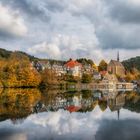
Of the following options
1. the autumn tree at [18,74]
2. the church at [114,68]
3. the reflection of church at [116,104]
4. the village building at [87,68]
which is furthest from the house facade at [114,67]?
the reflection of church at [116,104]

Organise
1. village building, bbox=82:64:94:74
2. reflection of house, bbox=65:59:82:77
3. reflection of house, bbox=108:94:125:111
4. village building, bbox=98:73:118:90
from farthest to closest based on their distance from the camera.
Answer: village building, bbox=82:64:94:74
reflection of house, bbox=65:59:82:77
village building, bbox=98:73:118:90
reflection of house, bbox=108:94:125:111

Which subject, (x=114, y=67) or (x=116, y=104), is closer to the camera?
(x=116, y=104)

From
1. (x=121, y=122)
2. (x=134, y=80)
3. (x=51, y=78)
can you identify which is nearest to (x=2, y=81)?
(x=51, y=78)

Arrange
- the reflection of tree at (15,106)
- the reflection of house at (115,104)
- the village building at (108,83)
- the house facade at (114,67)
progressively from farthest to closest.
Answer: the house facade at (114,67) → the village building at (108,83) → the reflection of house at (115,104) → the reflection of tree at (15,106)

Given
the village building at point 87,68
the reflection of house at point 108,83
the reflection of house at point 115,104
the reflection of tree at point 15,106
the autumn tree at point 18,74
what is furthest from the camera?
the village building at point 87,68

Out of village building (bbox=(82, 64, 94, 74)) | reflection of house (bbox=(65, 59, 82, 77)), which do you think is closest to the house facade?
village building (bbox=(82, 64, 94, 74))

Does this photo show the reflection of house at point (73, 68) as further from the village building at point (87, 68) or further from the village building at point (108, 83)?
the village building at point (108, 83)

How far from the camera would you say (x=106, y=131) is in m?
23.2

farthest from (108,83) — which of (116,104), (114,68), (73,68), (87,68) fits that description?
(116,104)

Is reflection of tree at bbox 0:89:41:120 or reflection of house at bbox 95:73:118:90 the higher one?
reflection of house at bbox 95:73:118:90

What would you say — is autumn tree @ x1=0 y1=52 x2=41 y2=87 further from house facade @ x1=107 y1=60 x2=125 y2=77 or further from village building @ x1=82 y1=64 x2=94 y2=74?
house facade @ x1=107 y1=60 x2=125 y2=77

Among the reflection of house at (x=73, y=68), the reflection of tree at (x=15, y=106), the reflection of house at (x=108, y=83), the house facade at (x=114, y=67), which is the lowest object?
the reflection of tree at (x=15, y=106)

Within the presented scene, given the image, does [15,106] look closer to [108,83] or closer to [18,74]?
[18,74]

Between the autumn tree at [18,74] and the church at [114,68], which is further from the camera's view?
the church at [114,68]
